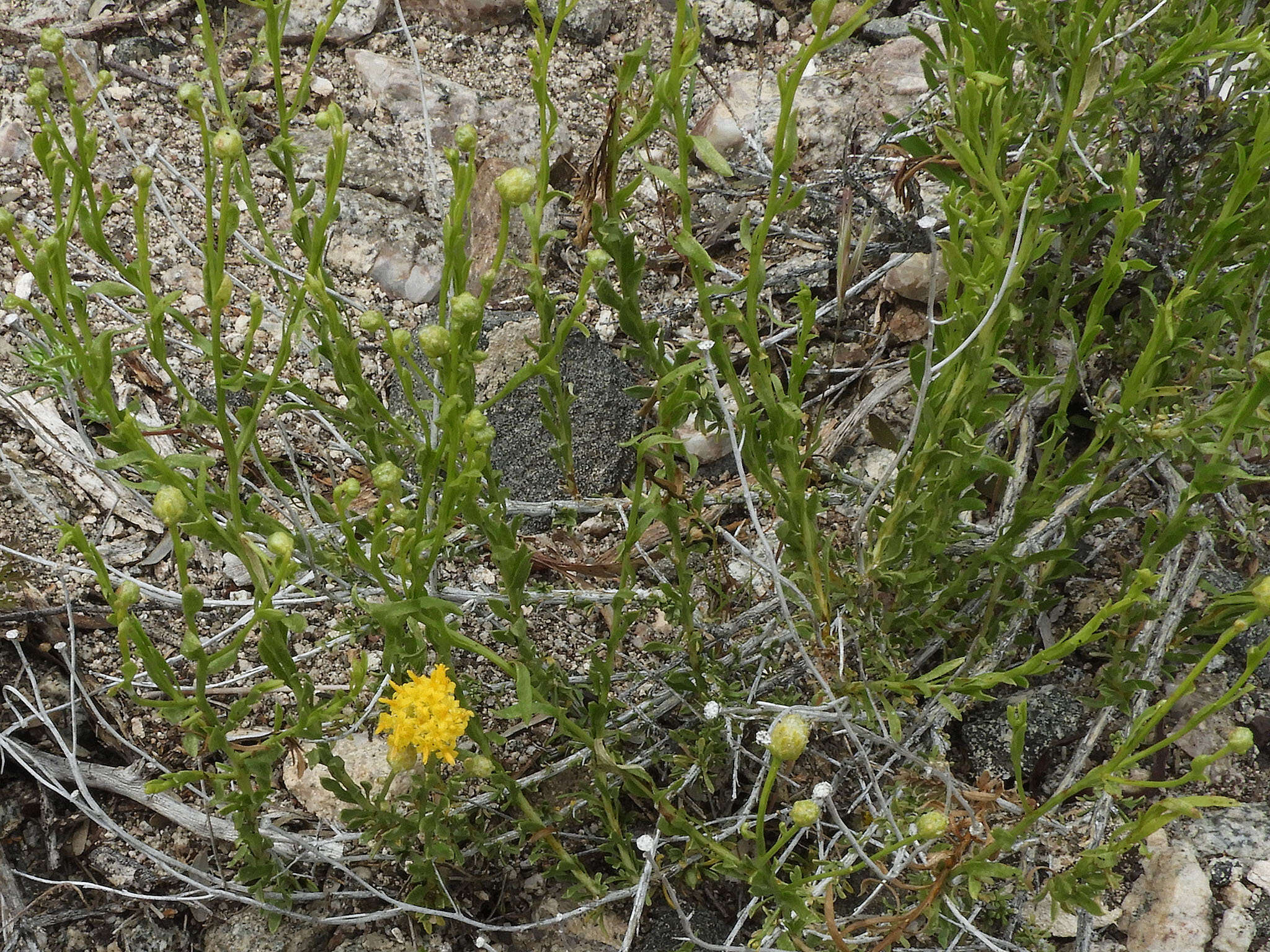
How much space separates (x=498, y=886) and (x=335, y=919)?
1.28ft

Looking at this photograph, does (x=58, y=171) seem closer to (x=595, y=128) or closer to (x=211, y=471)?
(x=211, y=471)

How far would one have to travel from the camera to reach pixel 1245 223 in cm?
188

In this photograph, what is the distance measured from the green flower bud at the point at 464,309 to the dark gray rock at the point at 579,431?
116cm

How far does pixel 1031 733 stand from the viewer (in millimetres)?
2180

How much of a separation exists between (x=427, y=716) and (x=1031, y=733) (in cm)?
134

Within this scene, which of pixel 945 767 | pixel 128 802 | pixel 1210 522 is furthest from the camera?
pixel 128 802

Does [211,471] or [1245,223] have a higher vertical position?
[1245,223]

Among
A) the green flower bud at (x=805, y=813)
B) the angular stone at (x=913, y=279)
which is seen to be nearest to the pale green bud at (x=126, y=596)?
the green flower bud at (x=805, y=813)

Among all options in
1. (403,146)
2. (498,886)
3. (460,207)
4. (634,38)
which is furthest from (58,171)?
(634,38)

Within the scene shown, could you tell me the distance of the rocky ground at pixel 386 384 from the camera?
79.4 inches

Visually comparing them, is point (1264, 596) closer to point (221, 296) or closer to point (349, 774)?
point (221, 296)

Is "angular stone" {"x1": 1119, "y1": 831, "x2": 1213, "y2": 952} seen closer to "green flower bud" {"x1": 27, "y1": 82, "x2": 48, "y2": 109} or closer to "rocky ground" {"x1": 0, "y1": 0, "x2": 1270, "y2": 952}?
"rocky ground" {"x1": 0, "y1": 0, "x2": 1270, "y2": 952}

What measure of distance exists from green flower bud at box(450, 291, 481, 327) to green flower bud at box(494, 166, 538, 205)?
0.52ft

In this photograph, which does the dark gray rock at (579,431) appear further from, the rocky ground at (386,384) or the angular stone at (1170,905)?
the angular stone at (1170,905)
